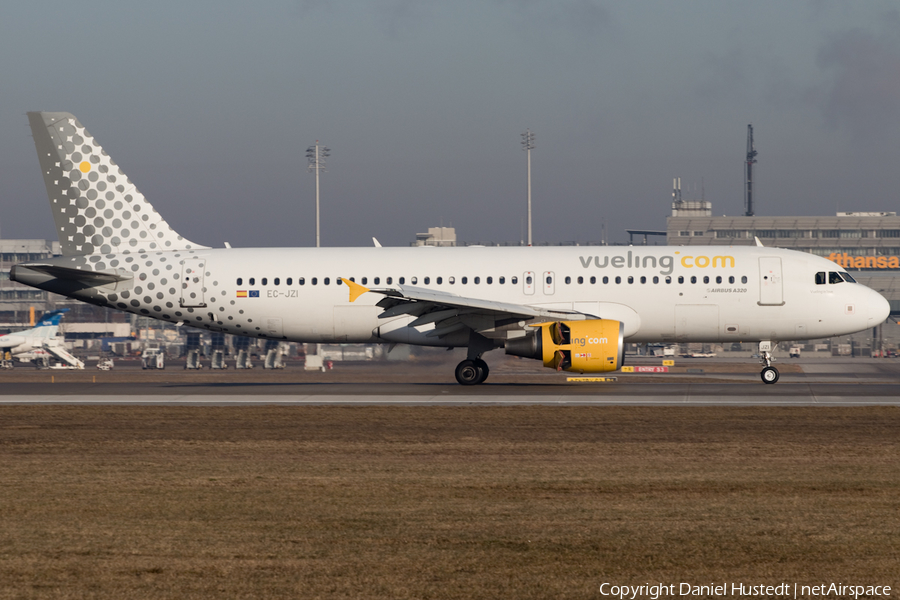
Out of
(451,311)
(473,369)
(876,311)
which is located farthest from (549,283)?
(876,311)

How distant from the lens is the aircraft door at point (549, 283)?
30.9m

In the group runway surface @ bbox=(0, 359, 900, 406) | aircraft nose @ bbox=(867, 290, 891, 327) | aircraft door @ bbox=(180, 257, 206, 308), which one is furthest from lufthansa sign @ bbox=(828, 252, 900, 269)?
aircraft door @ bbox=(180, 257, 206, 308)

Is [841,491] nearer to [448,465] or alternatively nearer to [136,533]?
[448,465]

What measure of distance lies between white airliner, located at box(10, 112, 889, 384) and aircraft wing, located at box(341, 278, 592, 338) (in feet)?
0.21

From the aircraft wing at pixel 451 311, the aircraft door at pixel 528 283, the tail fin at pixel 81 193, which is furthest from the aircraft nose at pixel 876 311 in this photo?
the tail fin at pixel 81 193

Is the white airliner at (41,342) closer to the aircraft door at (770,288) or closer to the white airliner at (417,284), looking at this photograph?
the white airliner at (417,284)

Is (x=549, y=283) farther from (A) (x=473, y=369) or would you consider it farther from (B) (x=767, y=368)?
(B) (x=767, y=368)

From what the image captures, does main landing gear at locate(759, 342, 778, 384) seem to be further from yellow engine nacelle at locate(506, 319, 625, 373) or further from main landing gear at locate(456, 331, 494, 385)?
main landing gear at locate(456, 331, 494, 385)

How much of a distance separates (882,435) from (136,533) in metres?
14.7

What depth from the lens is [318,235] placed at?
78.8m

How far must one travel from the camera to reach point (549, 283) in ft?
102

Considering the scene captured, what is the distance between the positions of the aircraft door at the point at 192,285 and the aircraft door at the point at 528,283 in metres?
10.5

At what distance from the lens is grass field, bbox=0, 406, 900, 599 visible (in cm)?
885

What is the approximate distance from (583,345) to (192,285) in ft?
42.7
